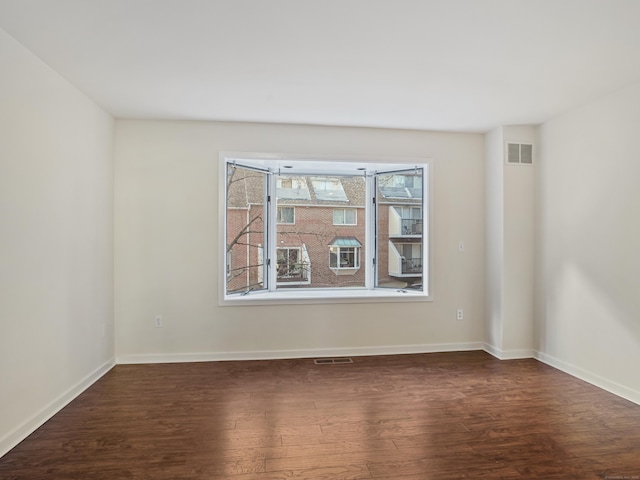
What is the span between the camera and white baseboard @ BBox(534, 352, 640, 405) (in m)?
2.95

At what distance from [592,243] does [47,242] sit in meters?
4.35

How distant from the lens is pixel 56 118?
109 inches

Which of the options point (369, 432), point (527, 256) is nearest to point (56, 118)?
point (369, 432)

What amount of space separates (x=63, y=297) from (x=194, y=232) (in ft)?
4.31

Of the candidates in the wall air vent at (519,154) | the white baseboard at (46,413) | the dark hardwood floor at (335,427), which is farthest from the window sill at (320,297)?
the wall air vent at (519,154)

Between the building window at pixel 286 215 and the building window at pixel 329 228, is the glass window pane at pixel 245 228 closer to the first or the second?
the building window at pixel 329 228

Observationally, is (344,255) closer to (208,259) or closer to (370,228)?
(370,228)

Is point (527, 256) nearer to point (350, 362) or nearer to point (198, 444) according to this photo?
point (350, 362)

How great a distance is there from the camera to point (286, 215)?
4.48m

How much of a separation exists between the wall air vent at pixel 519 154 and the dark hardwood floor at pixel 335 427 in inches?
82.9

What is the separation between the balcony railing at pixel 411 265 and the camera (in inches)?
178

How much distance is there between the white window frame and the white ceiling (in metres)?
0.64

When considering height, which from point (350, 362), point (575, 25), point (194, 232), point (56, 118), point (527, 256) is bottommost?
point (350, 362)

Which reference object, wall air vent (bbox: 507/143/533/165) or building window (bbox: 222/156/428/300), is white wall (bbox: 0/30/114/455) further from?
wall air vent (bbox: 507/143/533/165)
